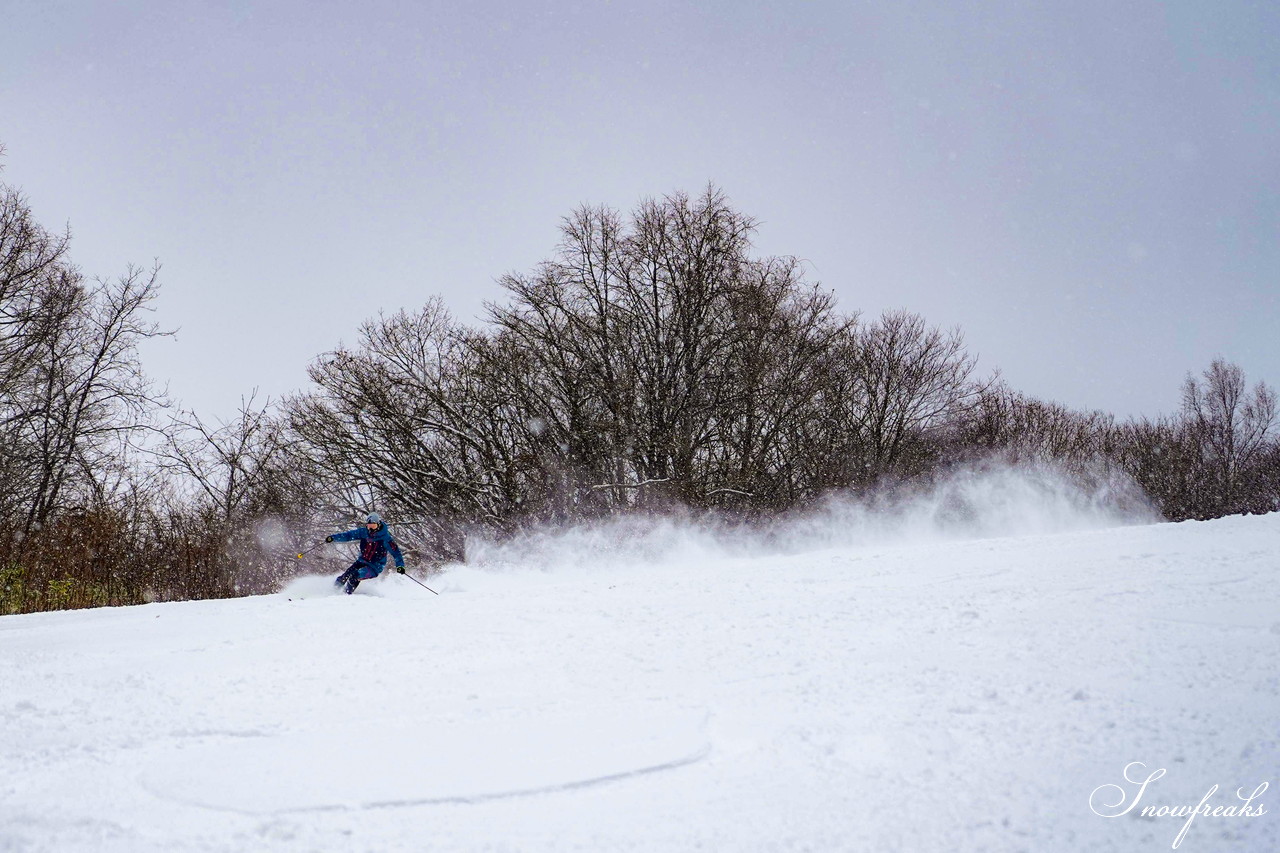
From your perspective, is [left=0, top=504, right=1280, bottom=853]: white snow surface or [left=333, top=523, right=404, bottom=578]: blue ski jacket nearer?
[left=0, top=504, right=1280, bottom=853]: white snow surface

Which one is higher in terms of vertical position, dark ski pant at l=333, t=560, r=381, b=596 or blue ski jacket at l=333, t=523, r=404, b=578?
blue ski jacket at l=333, t=523, r=404, b=578

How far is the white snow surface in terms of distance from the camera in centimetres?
327

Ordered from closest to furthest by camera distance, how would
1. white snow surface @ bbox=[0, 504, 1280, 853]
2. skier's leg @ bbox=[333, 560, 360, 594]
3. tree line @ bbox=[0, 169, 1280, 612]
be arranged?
1. white snow surface @ bbox=[0, 504, 1280, 853]
2. skier's leg @ bbox=[333, 560, 360, 594]
3. tree line @ bbox=[0, 169, 1280, 612]

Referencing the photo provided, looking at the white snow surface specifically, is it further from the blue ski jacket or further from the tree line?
the tree line

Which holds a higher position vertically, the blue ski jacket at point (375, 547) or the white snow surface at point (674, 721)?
the blue ski jacket at point (375, 547)

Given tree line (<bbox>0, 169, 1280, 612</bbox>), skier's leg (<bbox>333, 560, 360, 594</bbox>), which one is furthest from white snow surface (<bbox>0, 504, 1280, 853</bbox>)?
tree line (<bbox>0, 169, 1280, 612</bbox>)

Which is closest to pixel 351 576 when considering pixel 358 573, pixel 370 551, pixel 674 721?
pixel 358 573

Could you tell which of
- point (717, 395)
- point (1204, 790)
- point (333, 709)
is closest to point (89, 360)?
point (717, 395)

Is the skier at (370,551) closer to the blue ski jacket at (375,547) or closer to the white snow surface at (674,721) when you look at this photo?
the blue ski jacket at (375,547)

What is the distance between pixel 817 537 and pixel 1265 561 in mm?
11261

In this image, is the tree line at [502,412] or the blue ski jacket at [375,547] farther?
the tree line at [502,412]

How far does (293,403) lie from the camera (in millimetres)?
21109

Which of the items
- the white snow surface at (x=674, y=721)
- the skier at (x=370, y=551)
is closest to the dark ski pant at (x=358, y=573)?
the skier at (x=370, y=551)

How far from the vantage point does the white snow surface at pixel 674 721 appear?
10.7 feet
